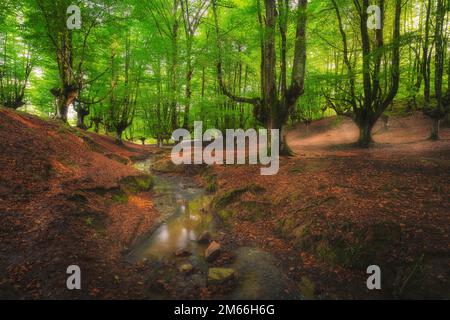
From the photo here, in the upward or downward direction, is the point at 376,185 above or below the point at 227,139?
below

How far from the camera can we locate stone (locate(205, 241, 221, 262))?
5906mm

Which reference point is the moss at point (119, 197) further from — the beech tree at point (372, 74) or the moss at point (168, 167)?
the beech tree at point (372, 74)

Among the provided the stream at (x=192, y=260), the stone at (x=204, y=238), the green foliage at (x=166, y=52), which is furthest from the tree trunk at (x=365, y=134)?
the stone at (x=204, y=238)

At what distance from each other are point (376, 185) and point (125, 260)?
6.97m

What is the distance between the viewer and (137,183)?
36.3 feet

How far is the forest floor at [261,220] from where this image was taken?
14.6 feet

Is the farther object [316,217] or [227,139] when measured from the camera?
[227,139]

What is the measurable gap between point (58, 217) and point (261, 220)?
17.8 ft

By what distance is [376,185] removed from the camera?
7137mm

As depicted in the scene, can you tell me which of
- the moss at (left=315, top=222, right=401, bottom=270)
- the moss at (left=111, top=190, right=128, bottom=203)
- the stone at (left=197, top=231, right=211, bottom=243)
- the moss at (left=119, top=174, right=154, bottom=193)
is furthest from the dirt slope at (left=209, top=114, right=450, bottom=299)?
the moss at (left=119, top=174, right=154, bottom=193)

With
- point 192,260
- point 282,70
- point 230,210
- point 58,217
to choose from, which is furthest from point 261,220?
point 282,70

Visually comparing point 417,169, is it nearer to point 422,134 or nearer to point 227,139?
point 422,134
